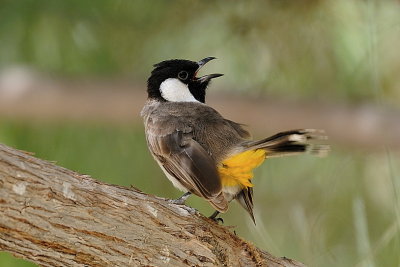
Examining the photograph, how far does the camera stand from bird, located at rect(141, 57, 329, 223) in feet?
6.95

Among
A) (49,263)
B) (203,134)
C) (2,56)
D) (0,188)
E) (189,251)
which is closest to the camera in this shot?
(0,188)

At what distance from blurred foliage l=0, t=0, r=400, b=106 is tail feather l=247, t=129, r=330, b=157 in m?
1.45

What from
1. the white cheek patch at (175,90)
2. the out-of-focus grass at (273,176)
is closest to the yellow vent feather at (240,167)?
the white cheek patch at (175,90)

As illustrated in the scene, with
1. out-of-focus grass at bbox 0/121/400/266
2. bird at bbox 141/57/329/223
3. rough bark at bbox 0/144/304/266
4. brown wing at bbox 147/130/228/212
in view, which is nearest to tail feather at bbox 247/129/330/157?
bird at bbox 141/57/329/223

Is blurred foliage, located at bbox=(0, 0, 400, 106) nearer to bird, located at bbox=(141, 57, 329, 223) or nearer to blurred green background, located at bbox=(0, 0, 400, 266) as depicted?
blurred green background, located at bbox=(0, 0, 400, 266)

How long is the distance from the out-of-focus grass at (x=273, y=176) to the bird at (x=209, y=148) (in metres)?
0.84

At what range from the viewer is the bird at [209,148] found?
2.12 m

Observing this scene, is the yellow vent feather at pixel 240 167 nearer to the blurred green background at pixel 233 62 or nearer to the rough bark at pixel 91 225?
the rough bark at pixel 91 225

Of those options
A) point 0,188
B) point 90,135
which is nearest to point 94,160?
point 90,135

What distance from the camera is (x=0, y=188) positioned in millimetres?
1655

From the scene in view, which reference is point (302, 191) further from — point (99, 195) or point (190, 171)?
point (99, 195)

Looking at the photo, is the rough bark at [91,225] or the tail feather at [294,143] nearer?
the rough bark at [91,225]

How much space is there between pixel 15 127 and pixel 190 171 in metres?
1.44

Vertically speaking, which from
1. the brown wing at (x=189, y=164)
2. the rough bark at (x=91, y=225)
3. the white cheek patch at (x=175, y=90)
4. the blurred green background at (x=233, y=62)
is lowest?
the rough bark at (x=91, y=225)
